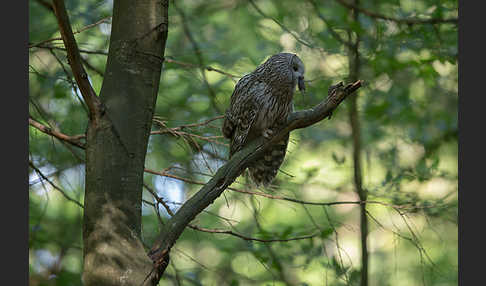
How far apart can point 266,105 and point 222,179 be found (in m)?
1.10

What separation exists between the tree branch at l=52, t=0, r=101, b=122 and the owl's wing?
1.17m

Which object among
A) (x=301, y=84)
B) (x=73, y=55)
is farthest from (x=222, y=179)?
(x=301, y=84)

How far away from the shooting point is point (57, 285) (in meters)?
4.07

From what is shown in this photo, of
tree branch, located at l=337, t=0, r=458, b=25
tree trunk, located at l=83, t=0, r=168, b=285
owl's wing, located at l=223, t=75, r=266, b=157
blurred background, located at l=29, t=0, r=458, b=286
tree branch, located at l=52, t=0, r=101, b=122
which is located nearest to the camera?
tree branch, located at l=52, t=0, r=101, b=122

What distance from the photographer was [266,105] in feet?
10.6

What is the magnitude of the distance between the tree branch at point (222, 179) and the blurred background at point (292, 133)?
52cm

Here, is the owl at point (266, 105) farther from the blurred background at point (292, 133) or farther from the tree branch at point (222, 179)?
the tree branch at point (222, 179)

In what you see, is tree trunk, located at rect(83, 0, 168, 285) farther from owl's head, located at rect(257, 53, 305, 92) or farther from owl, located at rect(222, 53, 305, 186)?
owl's head, located at rect(257, 53, 305, 92)

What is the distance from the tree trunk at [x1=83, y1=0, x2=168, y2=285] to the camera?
79.0 inches

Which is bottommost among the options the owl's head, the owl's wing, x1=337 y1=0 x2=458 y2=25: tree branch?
the owl's wing

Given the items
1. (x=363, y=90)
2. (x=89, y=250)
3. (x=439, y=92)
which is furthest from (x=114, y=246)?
(x=439, y=92)

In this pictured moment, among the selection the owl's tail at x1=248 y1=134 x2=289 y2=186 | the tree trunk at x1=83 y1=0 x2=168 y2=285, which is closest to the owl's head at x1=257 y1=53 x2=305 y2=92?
the owl's tail at x1=248 y1=134 x2=289 y2=186

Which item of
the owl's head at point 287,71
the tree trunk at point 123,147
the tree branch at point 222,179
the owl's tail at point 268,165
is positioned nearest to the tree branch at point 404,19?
the owl's head at point 287,71

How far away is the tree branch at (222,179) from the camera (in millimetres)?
2059
